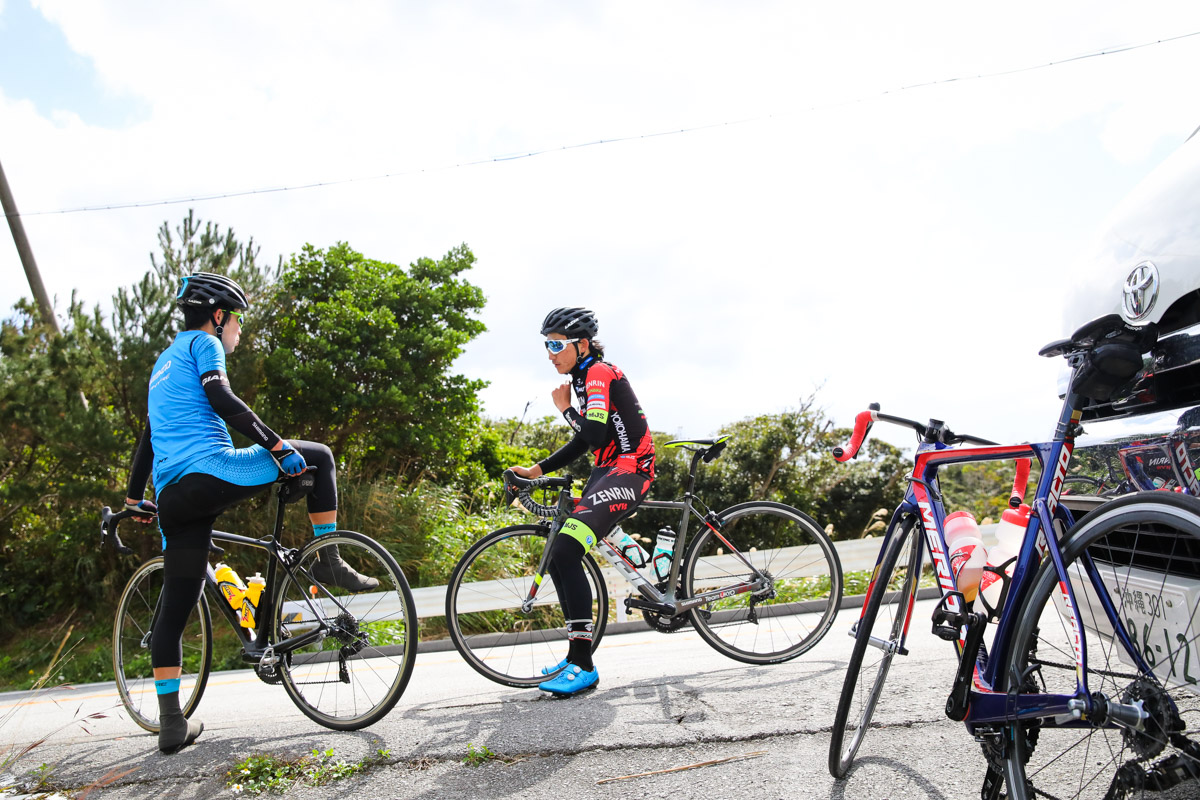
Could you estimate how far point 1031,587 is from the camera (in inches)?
86.7

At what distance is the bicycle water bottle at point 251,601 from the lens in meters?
3.93

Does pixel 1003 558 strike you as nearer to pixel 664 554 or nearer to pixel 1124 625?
pixel 1124 625

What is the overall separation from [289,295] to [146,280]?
1841mm

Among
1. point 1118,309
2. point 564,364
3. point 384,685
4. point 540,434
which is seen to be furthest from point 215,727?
point 540,434

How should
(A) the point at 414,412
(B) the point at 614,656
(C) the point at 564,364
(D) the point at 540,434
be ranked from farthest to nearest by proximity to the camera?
(D) the point at 540,434
(A) the point at 414,412
(B) the point at 614,656
(C) the point at 564,364

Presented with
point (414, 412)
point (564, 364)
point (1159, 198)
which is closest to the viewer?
point (1159, 198)

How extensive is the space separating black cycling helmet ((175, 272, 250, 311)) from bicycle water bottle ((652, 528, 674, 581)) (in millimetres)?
2608

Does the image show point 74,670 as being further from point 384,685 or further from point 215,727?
point 384,685

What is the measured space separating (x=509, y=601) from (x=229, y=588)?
2.01m

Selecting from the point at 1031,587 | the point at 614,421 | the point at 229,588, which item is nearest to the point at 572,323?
the point at 614,421

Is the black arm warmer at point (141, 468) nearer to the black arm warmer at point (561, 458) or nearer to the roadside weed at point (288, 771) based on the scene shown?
the roadside weed at point (288, 771)

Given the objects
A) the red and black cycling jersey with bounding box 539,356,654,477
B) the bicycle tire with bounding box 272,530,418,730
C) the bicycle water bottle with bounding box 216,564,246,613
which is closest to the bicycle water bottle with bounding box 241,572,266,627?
the bicycle water bottle with bounding box 216,564,246,613

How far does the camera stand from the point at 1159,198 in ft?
8.77

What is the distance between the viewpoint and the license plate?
2062mm
